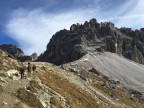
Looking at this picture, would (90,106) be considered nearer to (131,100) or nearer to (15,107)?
(15,107)

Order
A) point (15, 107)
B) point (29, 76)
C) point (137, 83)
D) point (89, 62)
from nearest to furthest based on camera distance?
point (15, 107), point (29, 76), point (137, 83), point (89, 62)

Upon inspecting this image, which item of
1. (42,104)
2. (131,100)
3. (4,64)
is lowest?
(131,100)

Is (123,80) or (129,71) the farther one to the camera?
(129,71)

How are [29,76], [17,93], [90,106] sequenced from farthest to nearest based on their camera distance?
[90,106], [29,76], [17,93]

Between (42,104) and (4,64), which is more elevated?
(4,64)

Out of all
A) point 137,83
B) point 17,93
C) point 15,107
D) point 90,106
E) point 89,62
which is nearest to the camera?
point 15,107

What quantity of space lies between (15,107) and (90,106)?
26.5 metres

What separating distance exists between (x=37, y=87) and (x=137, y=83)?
95.4 m

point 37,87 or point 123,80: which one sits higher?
point 37,87

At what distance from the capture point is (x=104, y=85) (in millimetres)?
111500

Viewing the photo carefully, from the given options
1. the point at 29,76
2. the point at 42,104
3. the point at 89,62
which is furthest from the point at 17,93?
the point at 89,62

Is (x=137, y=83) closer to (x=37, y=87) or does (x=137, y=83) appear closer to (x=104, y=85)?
(x=104, y=85)

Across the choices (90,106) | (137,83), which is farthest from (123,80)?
(90,106)

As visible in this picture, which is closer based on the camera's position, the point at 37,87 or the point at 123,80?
the point at 37,87
